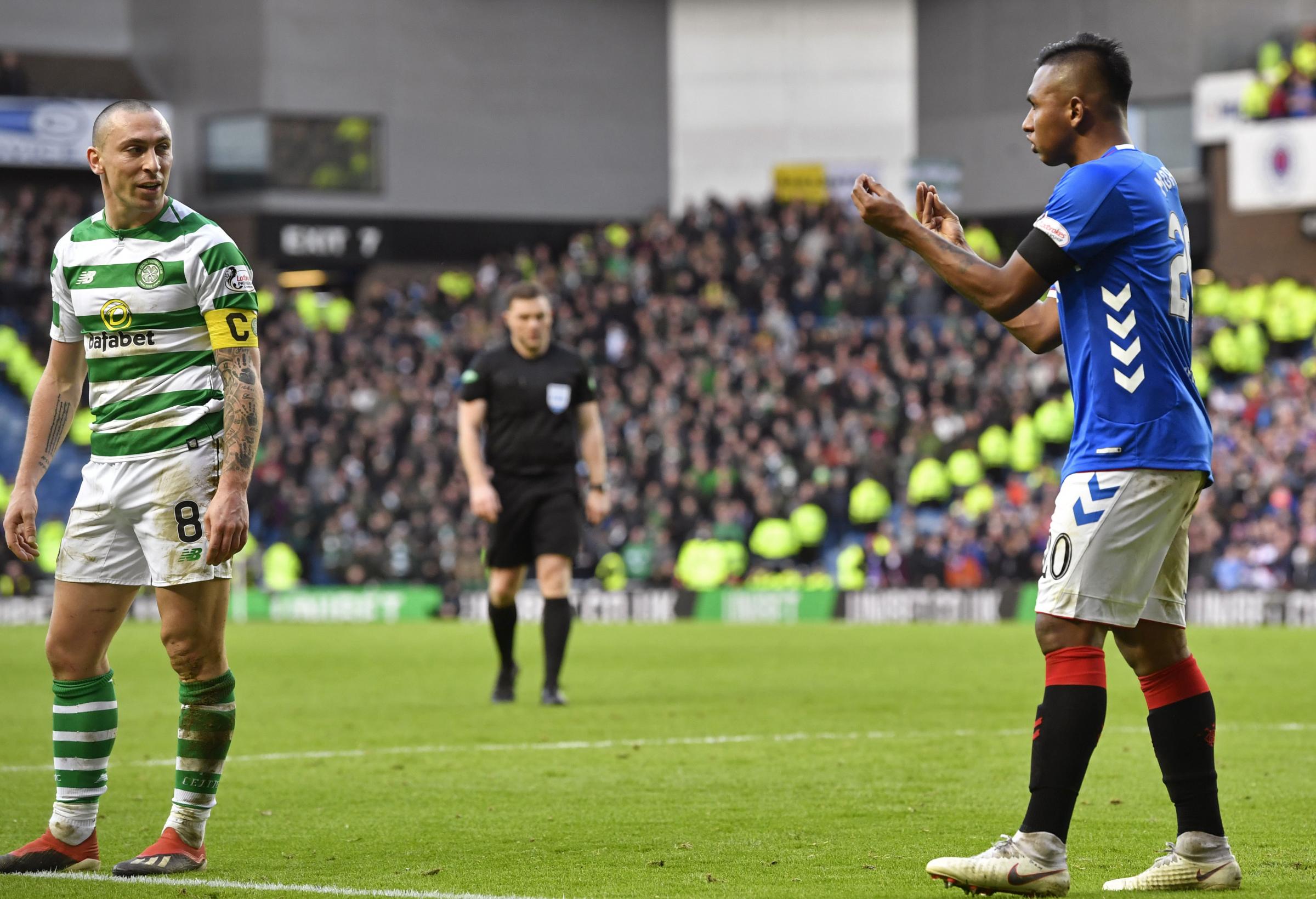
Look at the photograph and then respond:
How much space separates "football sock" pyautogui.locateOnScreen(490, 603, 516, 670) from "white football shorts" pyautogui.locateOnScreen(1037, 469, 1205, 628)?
7.21 metres

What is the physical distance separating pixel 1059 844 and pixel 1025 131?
2.08 m

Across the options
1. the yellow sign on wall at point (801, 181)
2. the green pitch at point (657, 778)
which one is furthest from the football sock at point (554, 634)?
the yellow sign on wall at point (801, 181)

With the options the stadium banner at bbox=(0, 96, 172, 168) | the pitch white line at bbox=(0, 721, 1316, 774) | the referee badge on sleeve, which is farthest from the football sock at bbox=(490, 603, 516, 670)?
the stadium banner at bbox=(0, 96, 172, 168)

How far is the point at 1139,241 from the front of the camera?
5.46 metres

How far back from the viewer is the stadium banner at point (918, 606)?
24734 millimetres

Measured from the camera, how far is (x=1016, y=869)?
17.0 feet

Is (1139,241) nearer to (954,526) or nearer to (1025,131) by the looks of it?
(1025,131)

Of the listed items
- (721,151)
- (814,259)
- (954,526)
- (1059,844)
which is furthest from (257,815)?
(721,151)

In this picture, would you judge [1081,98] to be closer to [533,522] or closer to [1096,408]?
[1096,408]

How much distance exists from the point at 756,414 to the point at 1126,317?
2569cm

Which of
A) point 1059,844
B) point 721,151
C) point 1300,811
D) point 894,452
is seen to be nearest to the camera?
point 1059,844

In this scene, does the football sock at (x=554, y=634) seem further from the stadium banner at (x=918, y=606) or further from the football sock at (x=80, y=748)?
the stadium banner at (x=918, y=606)

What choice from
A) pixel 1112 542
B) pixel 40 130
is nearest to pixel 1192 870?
pixel 1112 542

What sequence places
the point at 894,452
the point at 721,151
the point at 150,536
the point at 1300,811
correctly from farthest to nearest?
the point at 721,151, the point at 894,452, the point at 1300,811, the point at 150,536
